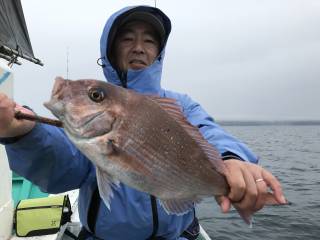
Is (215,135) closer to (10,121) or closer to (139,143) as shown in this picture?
(139,143)

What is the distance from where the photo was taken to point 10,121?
89.9 inches

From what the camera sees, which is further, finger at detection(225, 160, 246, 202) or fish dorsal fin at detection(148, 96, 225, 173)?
fish dorsal fin at detection(148, 96, 225, 173)

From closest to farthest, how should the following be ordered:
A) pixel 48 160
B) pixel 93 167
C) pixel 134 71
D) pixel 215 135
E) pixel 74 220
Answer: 1. pixel 48 160
2. pixel 215 135
3. pixel 93 167
4. pixel 134 71
5. pixel 74 220

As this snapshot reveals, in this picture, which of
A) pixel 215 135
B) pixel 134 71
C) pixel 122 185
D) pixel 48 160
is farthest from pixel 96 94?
pixel 134 71

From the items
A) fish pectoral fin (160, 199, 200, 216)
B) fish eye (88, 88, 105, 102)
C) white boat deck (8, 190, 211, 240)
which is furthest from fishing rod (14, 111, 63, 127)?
white boat deck (8, 190, 211, 240)

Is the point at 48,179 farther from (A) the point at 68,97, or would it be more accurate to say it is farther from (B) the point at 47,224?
(B) the point at 47,224

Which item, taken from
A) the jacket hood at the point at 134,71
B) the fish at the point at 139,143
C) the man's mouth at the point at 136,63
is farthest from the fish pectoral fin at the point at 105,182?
the man's mouth at the point at 136,63

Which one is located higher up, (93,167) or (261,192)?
(261,192)

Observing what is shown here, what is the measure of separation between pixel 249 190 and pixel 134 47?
198cm

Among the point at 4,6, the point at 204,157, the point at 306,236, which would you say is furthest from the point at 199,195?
the point at 306,236

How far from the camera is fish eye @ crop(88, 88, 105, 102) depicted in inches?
85.9

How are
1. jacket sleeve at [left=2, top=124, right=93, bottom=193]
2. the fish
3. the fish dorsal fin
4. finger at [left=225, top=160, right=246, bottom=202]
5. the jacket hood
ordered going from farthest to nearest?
the jacket hood, jacket sleeve at [left=2, top=124, right=93, bottom=193], the fish dorsal fin, finger at [left=225, top=160, right=246, bottom=202], the fish

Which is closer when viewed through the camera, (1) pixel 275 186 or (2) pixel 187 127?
(1) pixel 275 186

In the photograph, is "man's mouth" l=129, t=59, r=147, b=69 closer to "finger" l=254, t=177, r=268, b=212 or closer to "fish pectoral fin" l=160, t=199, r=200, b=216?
"fish pectoral fin" l=160, t=199, r=200, b=216
